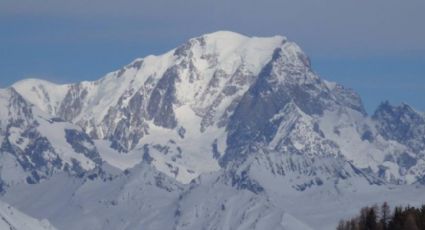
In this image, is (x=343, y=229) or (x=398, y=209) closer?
(x=398, y=209)

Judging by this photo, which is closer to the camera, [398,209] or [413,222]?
[413,222]

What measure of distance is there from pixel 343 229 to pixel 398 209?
15.9 meters

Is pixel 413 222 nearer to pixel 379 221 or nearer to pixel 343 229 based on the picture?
pixel 379 221

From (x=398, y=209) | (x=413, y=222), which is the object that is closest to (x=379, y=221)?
(x=398, y=209)

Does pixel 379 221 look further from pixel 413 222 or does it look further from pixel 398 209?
pixel 413 222

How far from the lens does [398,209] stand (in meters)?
180

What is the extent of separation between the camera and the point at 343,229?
195 metres

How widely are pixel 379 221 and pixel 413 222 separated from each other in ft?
46.8

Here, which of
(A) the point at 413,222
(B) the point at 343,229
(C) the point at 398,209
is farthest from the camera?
(B) the point at 343,229

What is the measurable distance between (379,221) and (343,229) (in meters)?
14.0

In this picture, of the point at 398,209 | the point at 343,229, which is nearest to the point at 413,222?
the point at 398,209

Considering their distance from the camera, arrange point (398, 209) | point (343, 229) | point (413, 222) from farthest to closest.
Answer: point (343, 229), point (398, 209), point (413, 222)

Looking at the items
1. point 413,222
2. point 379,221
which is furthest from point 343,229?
point 413,222

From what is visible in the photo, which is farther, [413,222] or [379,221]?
[379,221]
